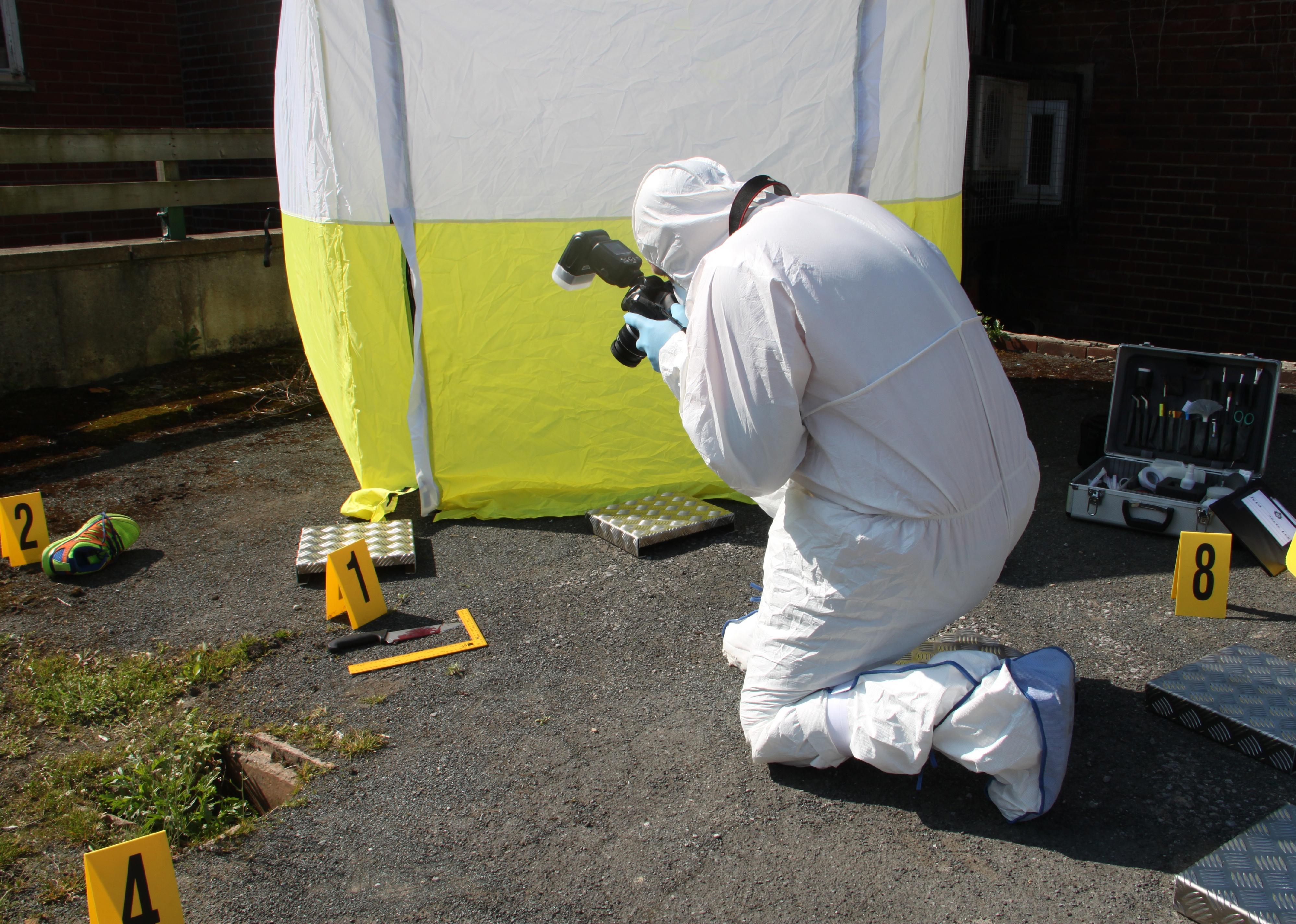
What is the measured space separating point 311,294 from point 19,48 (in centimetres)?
496

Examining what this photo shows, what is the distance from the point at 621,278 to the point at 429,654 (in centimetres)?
127

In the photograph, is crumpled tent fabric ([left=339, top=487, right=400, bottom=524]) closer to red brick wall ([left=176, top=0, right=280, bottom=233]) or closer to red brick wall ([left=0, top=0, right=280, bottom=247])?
red brick wall ([left=176, top=0, right=280, bottom=233])

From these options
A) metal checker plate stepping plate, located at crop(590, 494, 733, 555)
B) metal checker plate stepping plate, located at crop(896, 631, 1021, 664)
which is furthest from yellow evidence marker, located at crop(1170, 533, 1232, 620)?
metal checker plate stepping plate, located at crop(590, 494, 733, 555)

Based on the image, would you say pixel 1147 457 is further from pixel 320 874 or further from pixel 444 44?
pixel 320 874

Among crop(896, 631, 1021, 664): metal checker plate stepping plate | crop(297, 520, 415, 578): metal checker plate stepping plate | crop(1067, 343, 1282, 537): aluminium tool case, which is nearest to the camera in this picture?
crop(896, 631, 1021, 664): metal checker plate stepping plate

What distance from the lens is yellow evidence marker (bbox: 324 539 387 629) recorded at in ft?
10.1

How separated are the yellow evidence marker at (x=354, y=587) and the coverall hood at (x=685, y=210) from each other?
1375 mm

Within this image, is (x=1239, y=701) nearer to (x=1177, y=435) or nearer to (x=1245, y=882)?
(x=1245, y=882)

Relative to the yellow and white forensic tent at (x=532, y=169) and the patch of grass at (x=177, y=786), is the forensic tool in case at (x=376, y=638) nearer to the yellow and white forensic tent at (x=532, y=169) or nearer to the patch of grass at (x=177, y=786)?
the patch of grass at (x=177, y=786)

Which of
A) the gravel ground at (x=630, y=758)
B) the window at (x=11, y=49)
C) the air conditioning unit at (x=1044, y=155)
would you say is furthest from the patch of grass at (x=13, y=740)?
the air conditioning unit at (x=1044, y=155)

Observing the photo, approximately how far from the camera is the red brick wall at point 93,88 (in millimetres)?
7258

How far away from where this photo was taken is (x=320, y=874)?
210 centimetres

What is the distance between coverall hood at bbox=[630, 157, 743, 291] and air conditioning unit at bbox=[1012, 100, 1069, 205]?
509cm

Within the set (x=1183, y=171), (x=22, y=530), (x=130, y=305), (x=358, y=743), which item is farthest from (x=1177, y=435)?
(x=130, y=305)
